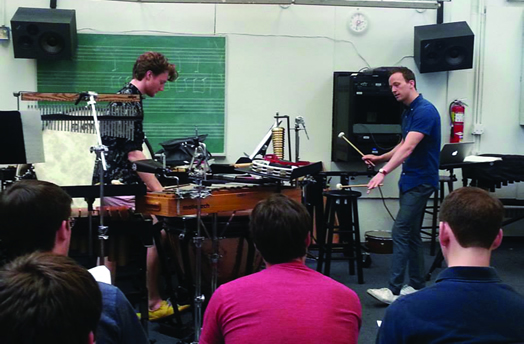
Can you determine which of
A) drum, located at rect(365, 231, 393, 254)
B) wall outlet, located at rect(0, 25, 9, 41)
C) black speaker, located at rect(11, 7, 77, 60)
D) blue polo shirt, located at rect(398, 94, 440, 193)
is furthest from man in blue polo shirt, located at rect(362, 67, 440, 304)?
wall outlet, located at rect(0, 25, 9, 41)

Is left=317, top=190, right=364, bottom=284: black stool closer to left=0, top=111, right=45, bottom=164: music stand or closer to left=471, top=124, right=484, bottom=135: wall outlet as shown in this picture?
left=471, top=124, right=484, bottom=135: wall outlet

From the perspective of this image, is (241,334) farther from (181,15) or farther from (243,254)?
(181,15)

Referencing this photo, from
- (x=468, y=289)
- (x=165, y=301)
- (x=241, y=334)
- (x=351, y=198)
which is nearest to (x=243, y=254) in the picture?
(x=165, y=301)

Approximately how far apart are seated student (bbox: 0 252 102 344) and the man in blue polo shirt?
10.5 feet

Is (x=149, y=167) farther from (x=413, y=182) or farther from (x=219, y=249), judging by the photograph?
(x=413, y=182)

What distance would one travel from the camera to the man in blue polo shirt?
13.1 ft

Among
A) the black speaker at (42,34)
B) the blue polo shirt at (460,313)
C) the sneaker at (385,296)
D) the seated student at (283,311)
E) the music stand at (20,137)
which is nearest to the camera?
the blue polo shirt at (460,313)

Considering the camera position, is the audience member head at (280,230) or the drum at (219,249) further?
the drum at (219,249)

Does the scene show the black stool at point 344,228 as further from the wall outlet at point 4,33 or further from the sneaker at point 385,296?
the wall outlet at point 4,33

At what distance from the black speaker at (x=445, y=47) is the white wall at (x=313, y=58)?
25 centimetres

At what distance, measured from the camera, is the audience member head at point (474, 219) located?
63.9 inches

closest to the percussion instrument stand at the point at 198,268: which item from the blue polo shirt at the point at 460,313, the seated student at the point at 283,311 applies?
the seated student at the point at 283,311

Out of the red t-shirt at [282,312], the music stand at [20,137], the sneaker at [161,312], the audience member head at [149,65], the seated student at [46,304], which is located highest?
the audience member head at [149,65]

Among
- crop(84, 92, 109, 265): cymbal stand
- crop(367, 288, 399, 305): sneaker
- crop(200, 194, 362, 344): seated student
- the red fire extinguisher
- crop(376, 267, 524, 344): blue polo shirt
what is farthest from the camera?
the red fire extinguisher
